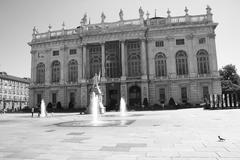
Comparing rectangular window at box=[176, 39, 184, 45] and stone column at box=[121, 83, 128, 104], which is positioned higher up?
rectangular window at box=[176, 39, 184, 45]

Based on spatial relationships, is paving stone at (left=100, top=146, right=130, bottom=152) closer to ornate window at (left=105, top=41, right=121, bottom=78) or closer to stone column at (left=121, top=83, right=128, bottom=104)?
stone column at (left=121, top=83, right=128, bottom=104)

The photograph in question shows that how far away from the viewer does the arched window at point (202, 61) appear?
4838 cm

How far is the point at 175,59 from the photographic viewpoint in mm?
49656

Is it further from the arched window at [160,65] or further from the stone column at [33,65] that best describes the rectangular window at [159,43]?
the stone column at [33,65]

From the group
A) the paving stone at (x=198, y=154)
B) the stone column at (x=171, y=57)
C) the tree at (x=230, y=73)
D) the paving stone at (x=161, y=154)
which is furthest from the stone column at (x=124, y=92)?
the tree at (x=230, y=73)

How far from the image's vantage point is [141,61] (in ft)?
164

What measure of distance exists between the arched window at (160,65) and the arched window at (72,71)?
19.3m

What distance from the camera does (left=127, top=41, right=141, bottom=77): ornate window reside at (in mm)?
50688

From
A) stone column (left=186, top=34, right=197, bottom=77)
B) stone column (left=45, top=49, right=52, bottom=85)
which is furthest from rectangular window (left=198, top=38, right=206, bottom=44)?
stone column (left=45, top=49, right=52, bottom=85)

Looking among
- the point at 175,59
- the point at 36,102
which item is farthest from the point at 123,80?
the point at 36,102

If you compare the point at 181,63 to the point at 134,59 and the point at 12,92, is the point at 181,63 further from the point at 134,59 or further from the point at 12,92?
the point at 12,92

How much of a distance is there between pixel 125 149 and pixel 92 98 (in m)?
27.9

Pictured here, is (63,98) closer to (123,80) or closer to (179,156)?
(123,80)

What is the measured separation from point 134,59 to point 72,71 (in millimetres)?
15632
